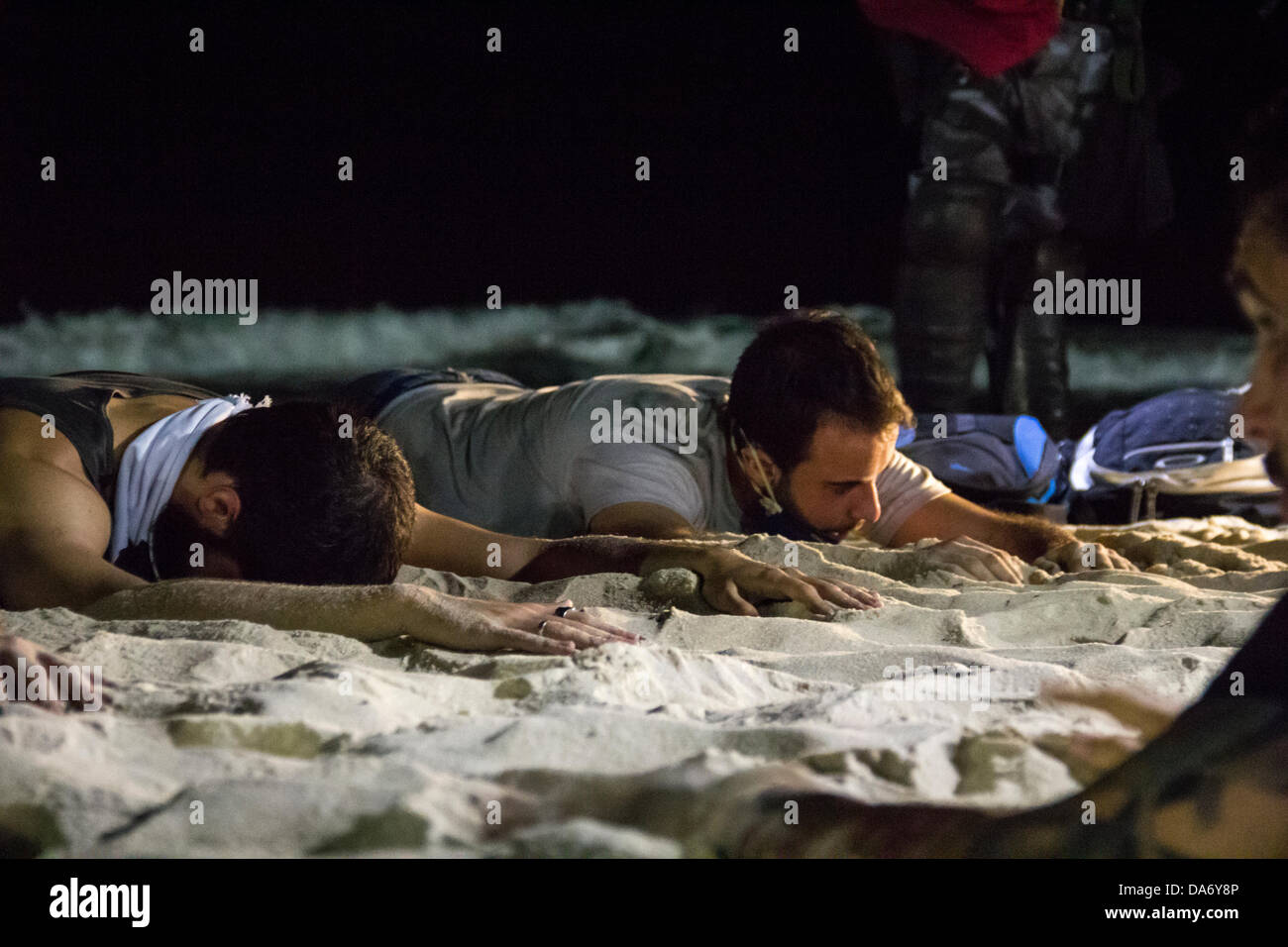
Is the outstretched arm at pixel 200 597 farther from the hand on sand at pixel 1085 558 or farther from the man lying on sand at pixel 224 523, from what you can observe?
the hand on sand at pixel 1085 558

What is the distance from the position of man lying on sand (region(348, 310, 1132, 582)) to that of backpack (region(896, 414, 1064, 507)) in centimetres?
63

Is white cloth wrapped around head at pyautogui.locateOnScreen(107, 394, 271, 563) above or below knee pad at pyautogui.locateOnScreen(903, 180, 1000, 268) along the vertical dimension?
below

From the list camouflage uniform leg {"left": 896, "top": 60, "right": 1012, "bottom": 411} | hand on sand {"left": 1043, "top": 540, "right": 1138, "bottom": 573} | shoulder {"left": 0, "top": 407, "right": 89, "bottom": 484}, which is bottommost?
hand on sand {"left": 1043, "top": 540, "right": 1138, "bottom": 573}

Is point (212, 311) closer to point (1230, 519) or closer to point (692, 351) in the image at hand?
point (692, 351)

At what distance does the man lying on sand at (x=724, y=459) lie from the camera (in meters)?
2.89

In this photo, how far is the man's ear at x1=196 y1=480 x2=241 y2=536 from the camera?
6.73 ft

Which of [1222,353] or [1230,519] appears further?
[1222,353]

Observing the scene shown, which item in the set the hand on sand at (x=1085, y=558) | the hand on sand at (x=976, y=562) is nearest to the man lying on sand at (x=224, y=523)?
the hand on sand at (x=976, y=562)

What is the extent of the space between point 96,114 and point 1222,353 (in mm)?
5294

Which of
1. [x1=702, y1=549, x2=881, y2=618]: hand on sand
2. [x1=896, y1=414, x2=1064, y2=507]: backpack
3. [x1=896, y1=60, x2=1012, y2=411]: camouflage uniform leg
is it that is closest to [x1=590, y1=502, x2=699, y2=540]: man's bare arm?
[x1=702, y1=549, x2=881, y2=618]: hand on sand

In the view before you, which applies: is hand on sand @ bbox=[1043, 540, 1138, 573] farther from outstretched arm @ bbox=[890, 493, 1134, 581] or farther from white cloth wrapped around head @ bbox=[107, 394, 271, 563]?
white cloth wrapped around head @ bbox=[107, 394, 271, 563]
